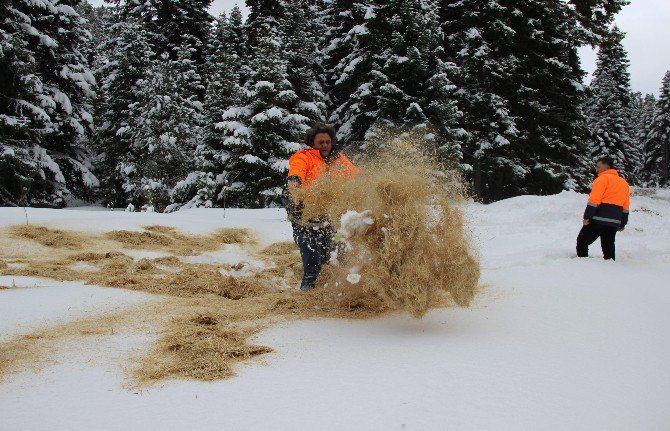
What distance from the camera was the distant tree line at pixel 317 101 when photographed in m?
18.2

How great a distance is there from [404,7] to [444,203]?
16748mm

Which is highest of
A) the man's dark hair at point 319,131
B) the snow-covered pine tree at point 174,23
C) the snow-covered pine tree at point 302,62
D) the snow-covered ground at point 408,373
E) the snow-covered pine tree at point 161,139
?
the snow-covered pine tree at point 174,23

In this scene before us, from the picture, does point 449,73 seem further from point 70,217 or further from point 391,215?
point 391,215

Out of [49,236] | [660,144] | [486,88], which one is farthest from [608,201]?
[660,144]

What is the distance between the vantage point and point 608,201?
6945 mm

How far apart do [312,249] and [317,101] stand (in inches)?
825

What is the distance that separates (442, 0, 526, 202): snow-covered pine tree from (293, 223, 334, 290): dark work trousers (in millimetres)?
15425

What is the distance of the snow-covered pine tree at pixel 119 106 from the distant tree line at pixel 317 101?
0.80 meters

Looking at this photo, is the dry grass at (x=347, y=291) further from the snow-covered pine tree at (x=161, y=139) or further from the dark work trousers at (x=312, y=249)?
the snow-covered pine tree at (x=161, y=139)

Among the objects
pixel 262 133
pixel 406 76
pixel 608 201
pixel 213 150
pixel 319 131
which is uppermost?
pixel 406 76

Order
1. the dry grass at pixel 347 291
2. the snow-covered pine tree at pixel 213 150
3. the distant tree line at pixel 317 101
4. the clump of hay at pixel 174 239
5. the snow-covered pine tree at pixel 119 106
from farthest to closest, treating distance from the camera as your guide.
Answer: the snow-covered pine tree at pixel 119 106
the snow-covered pine tree at pixel 213 150
the distant tree line at pixel 317 101
the clump of hay at pixel 174 239
the dry grass at pixel 347 291

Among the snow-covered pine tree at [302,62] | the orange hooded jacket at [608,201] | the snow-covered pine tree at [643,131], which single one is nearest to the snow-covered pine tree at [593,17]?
the snow-covered pine tree at [302,62]

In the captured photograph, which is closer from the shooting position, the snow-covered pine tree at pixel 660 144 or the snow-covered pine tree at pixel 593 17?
the snow-covered pine tree at pixel 593 17

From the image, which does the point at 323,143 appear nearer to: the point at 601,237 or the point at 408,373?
the point at 408,373
